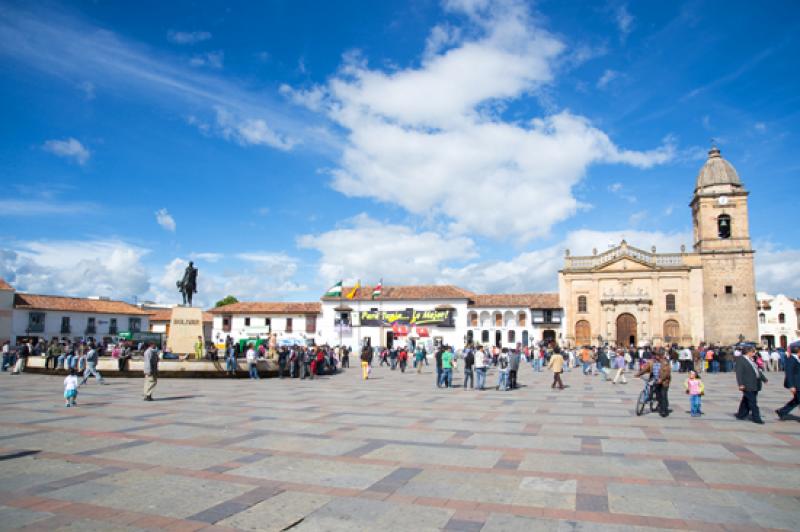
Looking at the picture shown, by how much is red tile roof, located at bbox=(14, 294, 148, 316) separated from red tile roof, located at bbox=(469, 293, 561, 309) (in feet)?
125

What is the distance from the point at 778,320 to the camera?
67.9m

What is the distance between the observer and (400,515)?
527 centimetres

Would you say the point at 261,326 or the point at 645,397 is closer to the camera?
the point at 645,397

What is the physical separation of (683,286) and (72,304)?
2441 inches

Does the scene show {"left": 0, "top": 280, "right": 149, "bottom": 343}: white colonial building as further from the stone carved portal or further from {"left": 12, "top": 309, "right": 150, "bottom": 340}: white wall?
the stone carved portal

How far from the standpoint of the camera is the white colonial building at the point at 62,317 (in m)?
47.1

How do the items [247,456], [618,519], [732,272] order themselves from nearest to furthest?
[618,519]
[247,456]
[732,272]

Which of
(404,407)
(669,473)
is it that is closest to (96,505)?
(669,473)

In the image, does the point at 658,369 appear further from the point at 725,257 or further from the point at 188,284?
the point at 725,257

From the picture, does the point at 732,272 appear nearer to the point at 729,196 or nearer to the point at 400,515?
the point at 729,196

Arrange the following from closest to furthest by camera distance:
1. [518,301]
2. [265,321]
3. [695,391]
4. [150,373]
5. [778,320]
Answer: [695,391]
[150,373]
[518,301]
[265,321]
[778,320]

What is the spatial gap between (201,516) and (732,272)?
191 feet

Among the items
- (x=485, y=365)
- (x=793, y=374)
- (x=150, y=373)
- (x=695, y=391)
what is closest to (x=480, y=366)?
(x=485, y=365)

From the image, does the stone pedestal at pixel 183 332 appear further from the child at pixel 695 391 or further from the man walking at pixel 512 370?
the child at pixel 695 391
